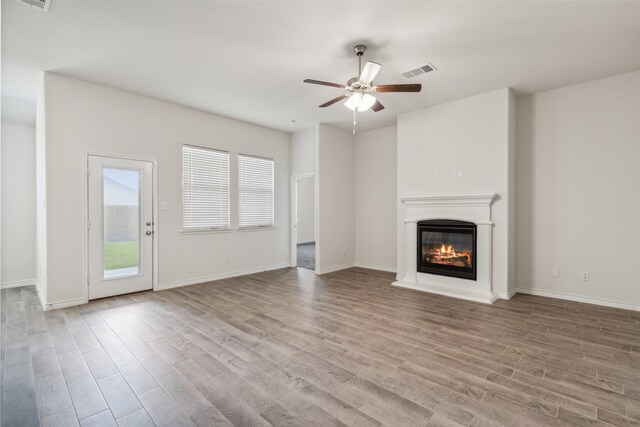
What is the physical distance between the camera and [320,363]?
2.54 m

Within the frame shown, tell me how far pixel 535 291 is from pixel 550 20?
3647 millimetres

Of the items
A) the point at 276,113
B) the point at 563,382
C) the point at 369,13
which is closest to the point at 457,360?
the point at 563,382

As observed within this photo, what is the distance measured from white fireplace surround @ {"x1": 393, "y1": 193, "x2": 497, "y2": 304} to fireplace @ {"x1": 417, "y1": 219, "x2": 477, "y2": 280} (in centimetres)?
7

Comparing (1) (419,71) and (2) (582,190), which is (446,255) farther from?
(1) (419,71)

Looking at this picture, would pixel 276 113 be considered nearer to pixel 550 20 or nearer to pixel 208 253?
pixel 208 253

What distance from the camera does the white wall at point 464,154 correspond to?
4355 millimetres

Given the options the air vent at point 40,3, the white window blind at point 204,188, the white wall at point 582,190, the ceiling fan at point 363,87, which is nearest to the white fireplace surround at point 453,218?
the white wall at point 582,190

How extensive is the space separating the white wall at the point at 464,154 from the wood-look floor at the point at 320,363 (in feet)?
4.19

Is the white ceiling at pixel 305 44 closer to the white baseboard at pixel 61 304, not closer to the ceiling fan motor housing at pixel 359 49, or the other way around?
the ceiling fan motor housing at pixel 359 49

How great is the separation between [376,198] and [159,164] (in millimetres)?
4250

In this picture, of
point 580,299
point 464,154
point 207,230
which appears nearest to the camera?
point 580,299

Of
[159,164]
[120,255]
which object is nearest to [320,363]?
[120,255]

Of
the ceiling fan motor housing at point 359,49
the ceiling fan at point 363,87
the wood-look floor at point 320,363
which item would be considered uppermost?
the ceiling fan motor housing at point 359,49

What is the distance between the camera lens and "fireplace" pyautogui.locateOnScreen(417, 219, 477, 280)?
15.1ft
